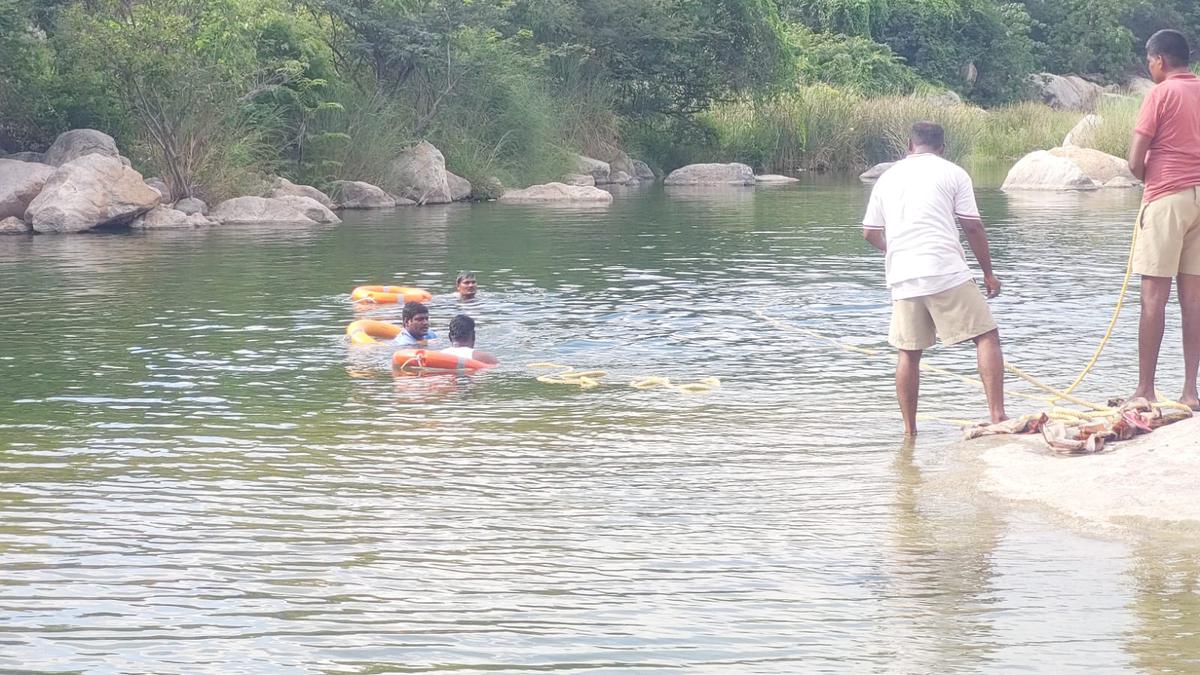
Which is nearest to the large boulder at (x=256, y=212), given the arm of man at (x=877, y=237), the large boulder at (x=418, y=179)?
the large boulder at (x=418, y=179)

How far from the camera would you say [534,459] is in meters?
8.59

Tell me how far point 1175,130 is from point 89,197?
1998cm

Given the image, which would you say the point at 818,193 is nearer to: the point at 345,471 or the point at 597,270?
the point at 597,270

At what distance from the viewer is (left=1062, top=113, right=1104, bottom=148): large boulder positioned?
1688 inches

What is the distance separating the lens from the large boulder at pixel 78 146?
1083 inches

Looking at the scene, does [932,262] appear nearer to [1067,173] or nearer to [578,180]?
[578,180]

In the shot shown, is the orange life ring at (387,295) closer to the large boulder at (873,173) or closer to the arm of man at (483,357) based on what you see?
the arm of man at (483,357)

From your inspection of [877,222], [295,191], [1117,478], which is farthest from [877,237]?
[295,191]

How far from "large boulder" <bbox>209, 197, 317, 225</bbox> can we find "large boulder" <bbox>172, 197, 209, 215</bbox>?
19 centimetres

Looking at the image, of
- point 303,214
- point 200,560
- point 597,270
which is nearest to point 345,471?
point 200,560

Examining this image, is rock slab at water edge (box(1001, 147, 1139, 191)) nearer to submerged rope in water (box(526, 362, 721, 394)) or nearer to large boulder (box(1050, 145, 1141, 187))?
large boulder (box(1050, 145, 1141, 187))

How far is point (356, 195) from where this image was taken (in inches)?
1251

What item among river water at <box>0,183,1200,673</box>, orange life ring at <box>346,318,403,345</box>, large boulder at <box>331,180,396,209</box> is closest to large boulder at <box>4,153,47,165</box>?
large boulder at <box>331,180,396,209</box>

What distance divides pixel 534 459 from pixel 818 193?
92.3 ft
